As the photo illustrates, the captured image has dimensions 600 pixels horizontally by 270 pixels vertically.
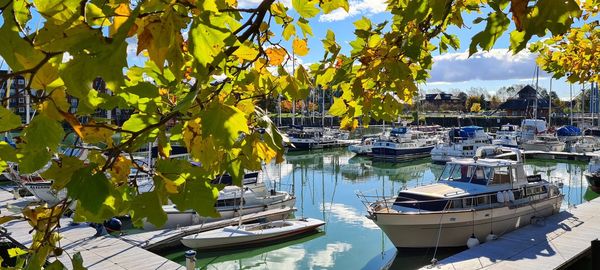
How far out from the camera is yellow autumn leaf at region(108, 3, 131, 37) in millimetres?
1040

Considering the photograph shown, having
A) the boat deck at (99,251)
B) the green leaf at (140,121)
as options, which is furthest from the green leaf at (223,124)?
the boat deck at (99,251)

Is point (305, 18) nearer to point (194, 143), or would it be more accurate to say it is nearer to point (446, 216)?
point (194, 143)

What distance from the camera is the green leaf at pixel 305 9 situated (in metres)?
1.71

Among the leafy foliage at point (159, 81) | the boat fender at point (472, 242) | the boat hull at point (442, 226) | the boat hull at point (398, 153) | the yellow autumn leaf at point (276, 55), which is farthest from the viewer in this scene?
the boat hull at point (398, 153)

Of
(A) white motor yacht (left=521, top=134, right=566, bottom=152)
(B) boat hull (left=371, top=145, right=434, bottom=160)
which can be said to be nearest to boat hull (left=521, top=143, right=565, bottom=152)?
(A) white motor yacht (left=521, top=134, right=566, bottom=152)

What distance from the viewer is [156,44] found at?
3.53ft

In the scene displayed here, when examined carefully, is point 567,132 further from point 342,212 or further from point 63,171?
point 63,171

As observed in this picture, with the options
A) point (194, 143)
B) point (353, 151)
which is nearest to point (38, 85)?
point (194, 143)

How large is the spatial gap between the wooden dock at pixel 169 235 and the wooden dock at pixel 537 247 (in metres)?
7.75

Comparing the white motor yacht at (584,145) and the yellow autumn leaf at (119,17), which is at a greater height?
the yellow autumn leaf at (119,17)

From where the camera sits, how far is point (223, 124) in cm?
106

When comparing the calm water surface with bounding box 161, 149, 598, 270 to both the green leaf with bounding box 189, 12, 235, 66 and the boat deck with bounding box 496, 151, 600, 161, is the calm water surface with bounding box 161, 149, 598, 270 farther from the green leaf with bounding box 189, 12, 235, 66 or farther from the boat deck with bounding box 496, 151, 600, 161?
the green leaf with bounding box 189, 12, 235, 66

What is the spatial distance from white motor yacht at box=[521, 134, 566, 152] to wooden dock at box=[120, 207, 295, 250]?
A: 33.0m

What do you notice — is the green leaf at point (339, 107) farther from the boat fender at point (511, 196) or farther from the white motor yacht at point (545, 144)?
the white motor yacht at point (545, 144)
